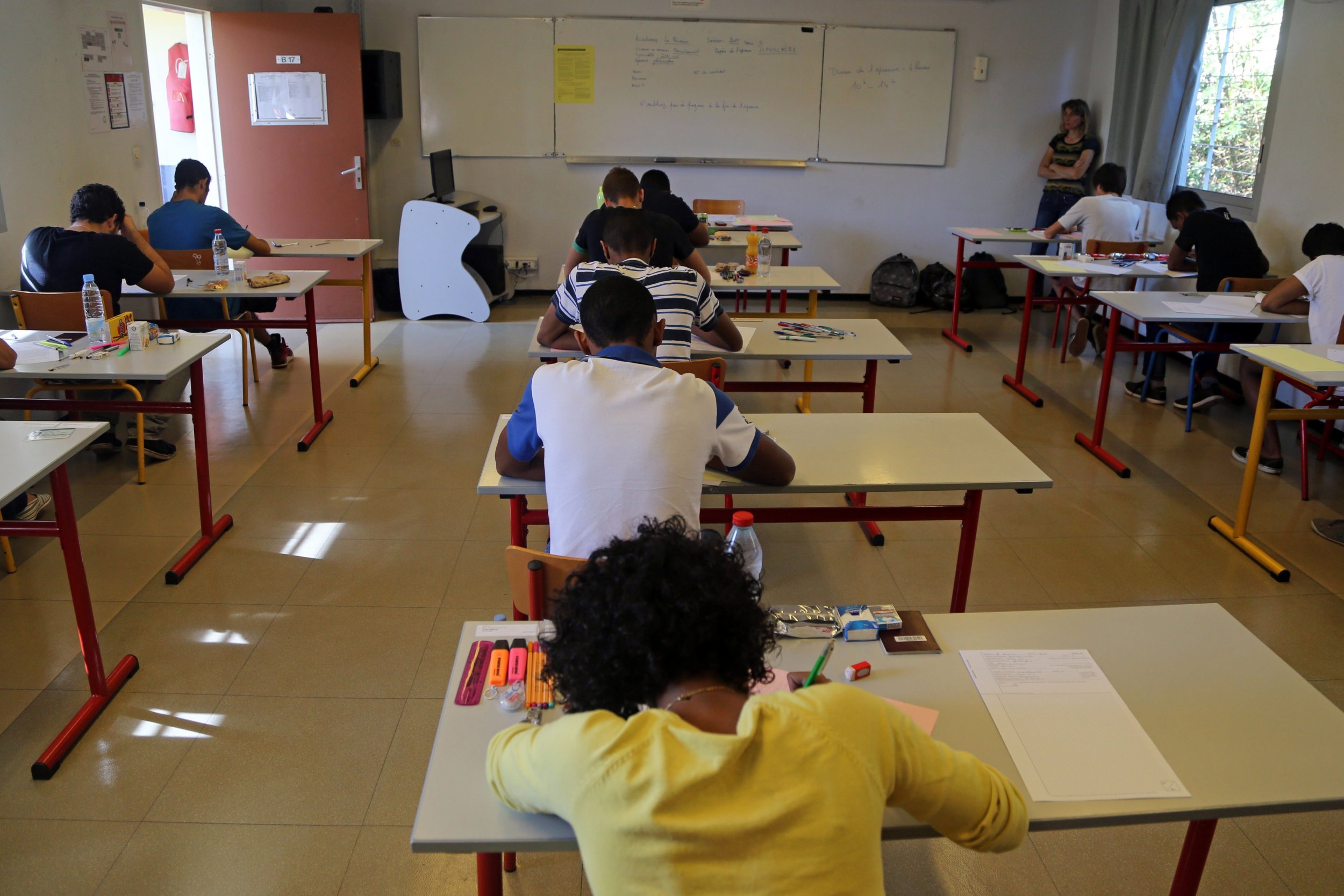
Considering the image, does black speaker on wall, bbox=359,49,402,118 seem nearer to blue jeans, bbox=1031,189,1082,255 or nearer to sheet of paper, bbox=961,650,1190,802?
blue jeans, bbox=1031,189,1082,255

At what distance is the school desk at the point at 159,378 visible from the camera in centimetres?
313

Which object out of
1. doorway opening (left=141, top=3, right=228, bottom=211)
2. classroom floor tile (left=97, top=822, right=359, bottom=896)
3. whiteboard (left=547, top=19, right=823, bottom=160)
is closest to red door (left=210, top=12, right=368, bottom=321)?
doorway opening (left=141, top=3, right=228, bottom=211)

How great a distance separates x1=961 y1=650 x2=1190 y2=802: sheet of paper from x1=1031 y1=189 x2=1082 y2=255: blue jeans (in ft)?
21.1

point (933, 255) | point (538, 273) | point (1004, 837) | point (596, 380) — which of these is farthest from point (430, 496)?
point (933, 255)

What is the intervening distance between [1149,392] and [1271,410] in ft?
6.43

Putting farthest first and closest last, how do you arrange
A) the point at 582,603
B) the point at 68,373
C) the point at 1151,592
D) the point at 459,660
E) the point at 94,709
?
the point at 1151,592 < the point at 68,373 < the point at 94,709 < the point at 459,660 < the point at 582,603

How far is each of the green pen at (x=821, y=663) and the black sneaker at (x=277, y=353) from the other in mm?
4878

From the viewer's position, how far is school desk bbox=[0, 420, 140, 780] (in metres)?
2.35

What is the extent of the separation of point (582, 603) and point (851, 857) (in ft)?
1.40

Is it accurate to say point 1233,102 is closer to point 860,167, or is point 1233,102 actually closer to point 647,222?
point 860,167

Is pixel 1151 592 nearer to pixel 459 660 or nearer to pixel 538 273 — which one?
pixel 459 660

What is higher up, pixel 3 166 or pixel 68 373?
pixel 3 166

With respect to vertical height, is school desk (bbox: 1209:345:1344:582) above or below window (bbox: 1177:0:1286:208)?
below

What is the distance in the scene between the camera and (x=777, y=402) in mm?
5656
